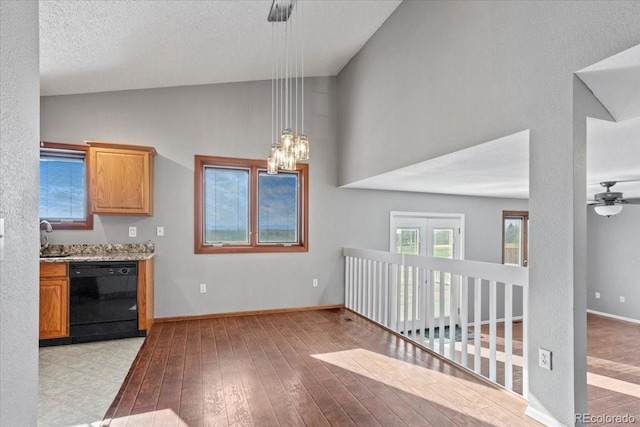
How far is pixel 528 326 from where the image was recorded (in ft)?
7.42

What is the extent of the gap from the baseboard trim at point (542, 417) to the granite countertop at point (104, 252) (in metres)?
3.81

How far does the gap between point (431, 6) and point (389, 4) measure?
69cm

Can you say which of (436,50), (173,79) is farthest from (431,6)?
(173,79)

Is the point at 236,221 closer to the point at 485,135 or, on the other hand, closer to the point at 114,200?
the point at 114,200

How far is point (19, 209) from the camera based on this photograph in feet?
3.68

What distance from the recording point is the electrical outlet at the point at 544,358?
2.08 metres

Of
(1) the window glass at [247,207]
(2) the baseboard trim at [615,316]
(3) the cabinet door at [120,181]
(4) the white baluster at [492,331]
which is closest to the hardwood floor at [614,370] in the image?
(2) the baseboard trim at [615,316]

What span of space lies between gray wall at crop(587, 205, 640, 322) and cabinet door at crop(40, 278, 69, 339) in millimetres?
8338

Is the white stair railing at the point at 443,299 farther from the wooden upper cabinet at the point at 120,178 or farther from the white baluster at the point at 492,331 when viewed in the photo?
the wooden upper cabinet at the point at 120,178

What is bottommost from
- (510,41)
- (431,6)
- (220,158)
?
(220,158)

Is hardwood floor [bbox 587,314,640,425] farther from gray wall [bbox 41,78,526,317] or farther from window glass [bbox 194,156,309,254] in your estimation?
window glass [bbox 194,156,309,254]

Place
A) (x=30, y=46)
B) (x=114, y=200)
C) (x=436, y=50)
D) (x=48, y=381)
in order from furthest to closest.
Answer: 1. (x=114, y=200)
2. (x=436, y=50)
3. (x=48, y=381)
4. (x=30, y=46)

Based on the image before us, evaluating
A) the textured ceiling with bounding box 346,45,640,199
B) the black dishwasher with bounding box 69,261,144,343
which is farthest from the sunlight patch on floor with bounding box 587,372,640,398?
the black dishwasher with bounding box 69,261,144,343

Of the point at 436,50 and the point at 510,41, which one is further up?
the point at 436,50
